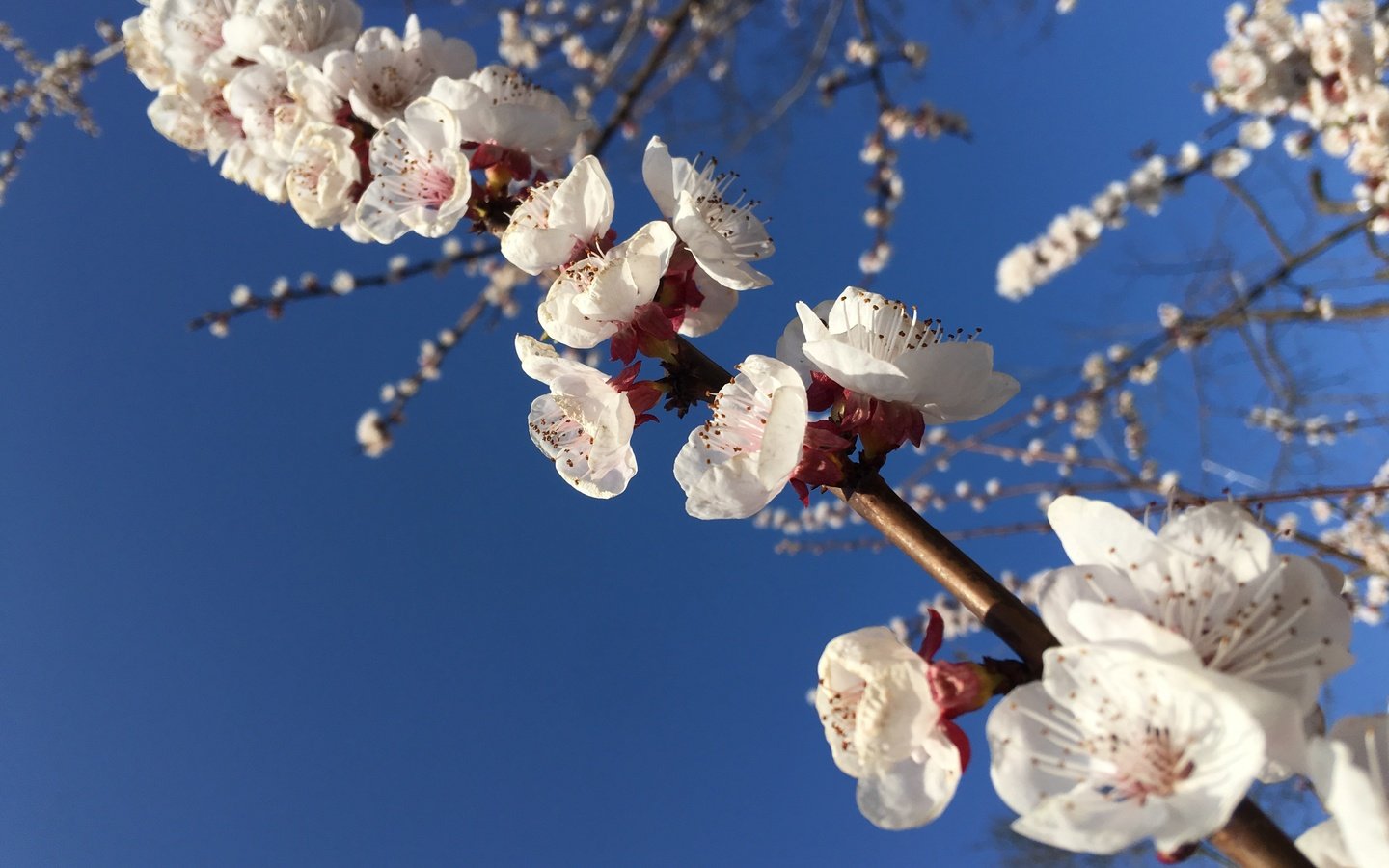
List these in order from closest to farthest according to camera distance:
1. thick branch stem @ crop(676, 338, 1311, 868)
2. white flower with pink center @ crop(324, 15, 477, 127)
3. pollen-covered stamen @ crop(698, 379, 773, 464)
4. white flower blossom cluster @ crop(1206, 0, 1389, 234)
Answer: thick branch stem @ crop(676, 338, 1311, 868)
pollen-covered stamen @ crop(698, 379, 773, 464)
white flower with pink center @ crop(324, 15, 477, 127)
white flower blossom cluster @ crop(1206, 0, 1389, 234)

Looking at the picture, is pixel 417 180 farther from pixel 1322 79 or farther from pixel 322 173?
pixel 1322 79

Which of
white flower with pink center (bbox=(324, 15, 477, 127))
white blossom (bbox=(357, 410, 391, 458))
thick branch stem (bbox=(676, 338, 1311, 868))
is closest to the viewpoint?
thick branch stem (bbox=(676, 338, 1311, 868))

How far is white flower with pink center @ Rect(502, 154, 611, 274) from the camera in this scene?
106cm

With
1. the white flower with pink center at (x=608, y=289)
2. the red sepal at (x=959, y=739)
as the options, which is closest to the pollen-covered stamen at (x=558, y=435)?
the white flower with pink center at (x=608, y=289)

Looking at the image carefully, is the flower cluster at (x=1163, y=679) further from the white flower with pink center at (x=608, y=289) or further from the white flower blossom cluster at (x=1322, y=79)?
the white flower blossom cluster at (x=1322, y=79)

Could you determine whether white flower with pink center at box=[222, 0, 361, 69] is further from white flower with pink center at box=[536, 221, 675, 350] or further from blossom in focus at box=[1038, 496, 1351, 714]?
blossom in focus at box=[1038, 496, 1351, 714]

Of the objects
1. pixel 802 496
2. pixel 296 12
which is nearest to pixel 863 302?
pixel 802 496

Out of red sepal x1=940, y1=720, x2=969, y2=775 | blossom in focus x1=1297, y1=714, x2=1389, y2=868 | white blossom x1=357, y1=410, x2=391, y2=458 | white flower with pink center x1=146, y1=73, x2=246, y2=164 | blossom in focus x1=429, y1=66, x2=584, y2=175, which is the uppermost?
white blossom x1=357, y1=410, x2=391, y2=458

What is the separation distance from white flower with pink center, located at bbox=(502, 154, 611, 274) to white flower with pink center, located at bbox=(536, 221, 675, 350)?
6cm

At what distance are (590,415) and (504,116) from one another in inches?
24.2

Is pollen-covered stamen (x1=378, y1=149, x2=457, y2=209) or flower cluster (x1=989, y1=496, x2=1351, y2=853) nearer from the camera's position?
flower cluster (x1=989, y1=496, x2=1351, y2=853)

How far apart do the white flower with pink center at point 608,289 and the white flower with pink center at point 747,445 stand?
175 mm

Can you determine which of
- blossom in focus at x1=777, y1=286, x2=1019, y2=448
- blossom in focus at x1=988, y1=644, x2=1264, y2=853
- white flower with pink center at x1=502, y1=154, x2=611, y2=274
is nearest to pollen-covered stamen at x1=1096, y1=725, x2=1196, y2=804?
blossom in focus at x1=988, y1=644, x2=1264, y2=853

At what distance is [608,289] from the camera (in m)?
1.00
